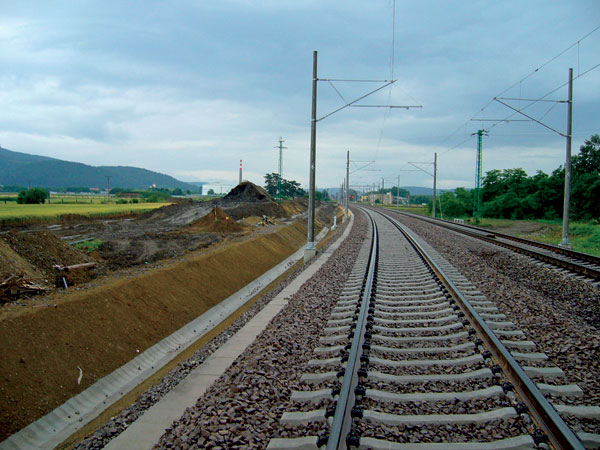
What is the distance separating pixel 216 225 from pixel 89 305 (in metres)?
21.9

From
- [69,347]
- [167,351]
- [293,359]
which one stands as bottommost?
[167,351]

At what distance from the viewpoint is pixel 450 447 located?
3715mm

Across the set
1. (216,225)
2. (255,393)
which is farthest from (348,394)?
(216,225)

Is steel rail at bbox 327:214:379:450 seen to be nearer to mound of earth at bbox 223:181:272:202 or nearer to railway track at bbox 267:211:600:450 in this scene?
railway track at bbox 267:211:600:450

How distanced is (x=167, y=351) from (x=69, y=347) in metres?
2.67

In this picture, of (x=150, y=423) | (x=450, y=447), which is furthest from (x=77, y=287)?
(x=450, y=447)

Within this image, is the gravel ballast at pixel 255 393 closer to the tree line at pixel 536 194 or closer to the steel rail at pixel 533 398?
the steel rail at pixel 533 398

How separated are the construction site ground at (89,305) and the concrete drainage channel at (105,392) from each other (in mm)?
149

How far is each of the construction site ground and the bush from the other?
130ft

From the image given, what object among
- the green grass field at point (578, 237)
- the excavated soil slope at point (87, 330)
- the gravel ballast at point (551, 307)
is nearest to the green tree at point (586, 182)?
the green grass field at point (578, 237)

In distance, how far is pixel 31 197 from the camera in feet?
181

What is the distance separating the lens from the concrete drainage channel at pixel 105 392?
7.05 m

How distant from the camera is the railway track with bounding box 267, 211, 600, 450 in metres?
3.84

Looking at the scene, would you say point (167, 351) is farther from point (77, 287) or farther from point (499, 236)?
point (499, 236)
